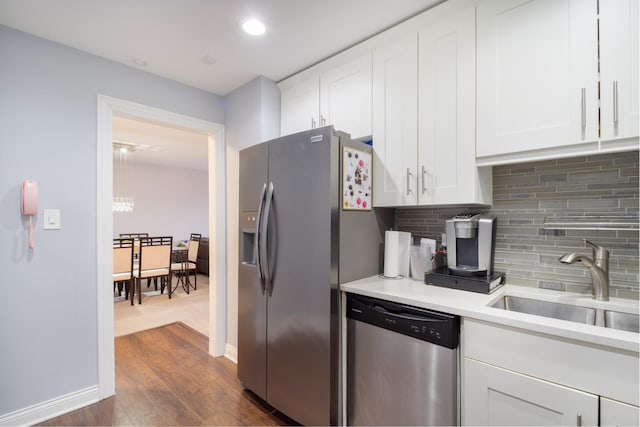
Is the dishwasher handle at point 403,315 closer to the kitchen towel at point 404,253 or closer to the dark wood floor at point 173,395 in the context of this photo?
the kitchen towel at point 404,253

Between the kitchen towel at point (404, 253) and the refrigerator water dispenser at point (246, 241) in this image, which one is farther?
the refrigerator water dispenser at point (246, 241)

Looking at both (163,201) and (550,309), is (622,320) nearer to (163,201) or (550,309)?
(550,309)

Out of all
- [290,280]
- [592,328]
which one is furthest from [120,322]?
[592,328]

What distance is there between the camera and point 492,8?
4.72ft

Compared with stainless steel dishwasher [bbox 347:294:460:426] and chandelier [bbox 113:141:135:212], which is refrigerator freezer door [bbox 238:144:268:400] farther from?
chandelier [bbox 113:141:135:212]

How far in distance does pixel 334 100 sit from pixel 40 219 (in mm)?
2102

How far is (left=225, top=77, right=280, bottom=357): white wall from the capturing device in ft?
7.95

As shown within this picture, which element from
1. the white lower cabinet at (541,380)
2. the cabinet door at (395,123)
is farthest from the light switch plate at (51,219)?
the white lower cabinet at (541,380)

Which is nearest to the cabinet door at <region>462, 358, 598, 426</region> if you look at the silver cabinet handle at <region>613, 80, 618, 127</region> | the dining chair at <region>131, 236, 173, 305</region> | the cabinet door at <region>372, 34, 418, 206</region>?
the cabinet door at <region>372, 34, 418, 206</region>

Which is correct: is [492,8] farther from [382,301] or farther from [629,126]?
[382,301]

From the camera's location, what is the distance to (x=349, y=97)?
2018 millimetres

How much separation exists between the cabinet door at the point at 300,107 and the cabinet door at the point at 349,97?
0.07 metres

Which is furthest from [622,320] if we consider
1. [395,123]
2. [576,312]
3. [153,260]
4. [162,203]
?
[162,203]

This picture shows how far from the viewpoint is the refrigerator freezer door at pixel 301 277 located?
63.3 inches
